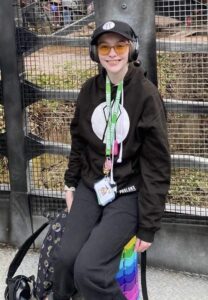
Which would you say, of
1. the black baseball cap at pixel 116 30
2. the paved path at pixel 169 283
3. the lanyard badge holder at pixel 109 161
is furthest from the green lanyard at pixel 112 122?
the paved path at pixel 169 283

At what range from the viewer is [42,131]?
407 centimetres

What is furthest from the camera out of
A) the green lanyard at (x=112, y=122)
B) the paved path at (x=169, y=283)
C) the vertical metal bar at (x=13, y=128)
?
the vertical metal bar at (x=13, y=128)

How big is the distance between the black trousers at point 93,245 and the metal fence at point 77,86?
0.87m

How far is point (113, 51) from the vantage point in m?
2.83

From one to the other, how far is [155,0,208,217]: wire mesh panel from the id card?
851 mm

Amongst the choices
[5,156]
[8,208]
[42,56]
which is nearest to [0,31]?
[42,56]

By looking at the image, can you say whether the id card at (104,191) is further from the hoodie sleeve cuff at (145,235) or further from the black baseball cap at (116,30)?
the black baseball cap at (116,30)

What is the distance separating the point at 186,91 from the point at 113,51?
904 millimetres

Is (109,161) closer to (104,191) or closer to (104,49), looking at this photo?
(104,191)

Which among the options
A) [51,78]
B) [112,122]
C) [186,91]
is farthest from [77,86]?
[112,122]

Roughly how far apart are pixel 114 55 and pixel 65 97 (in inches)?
42.7

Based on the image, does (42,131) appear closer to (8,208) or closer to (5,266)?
(8,208)

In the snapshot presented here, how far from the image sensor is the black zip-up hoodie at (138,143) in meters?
2.82

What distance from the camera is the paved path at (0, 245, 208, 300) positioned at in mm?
3562
